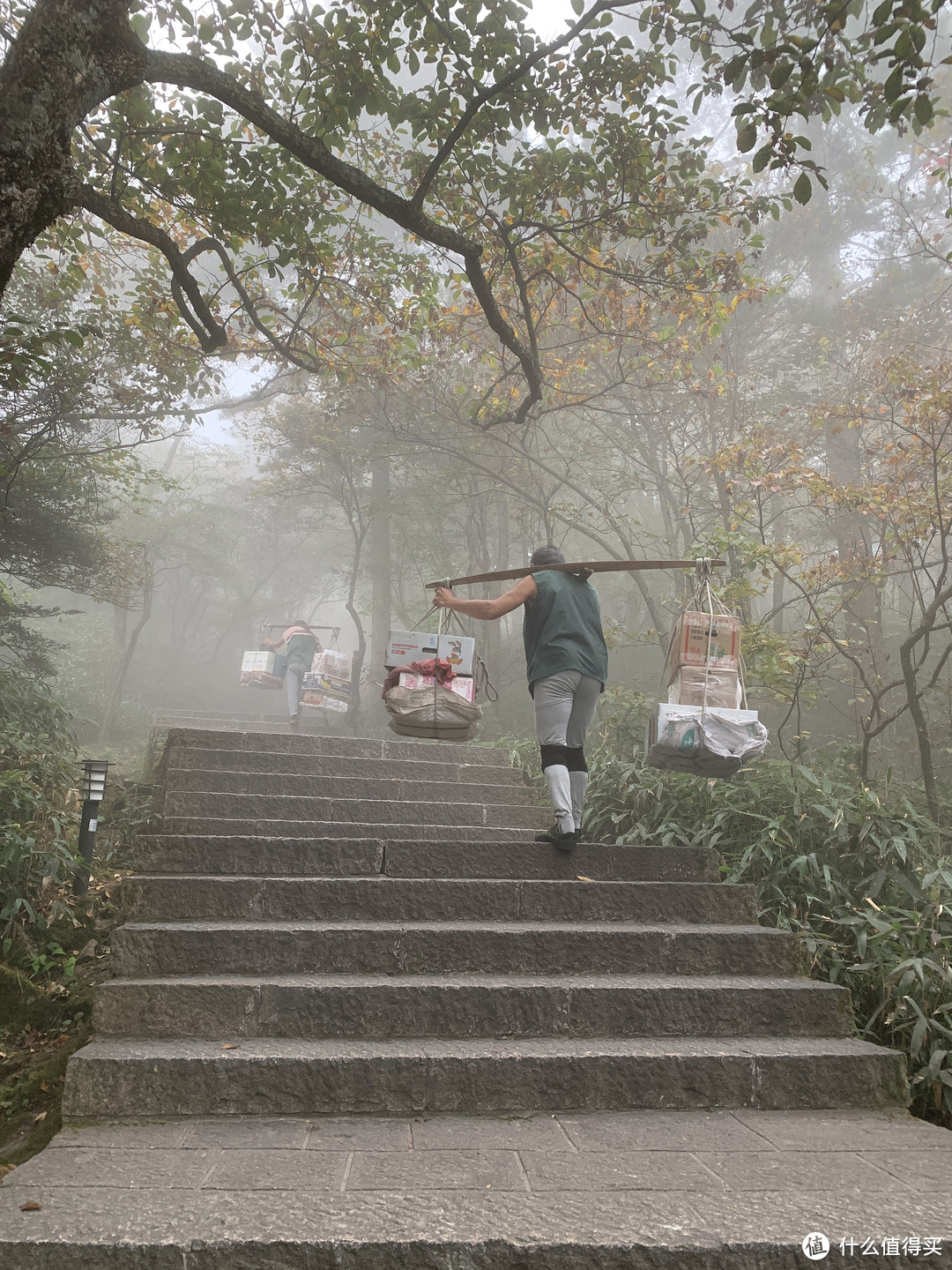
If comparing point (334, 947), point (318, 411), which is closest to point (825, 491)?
point (334, 947)

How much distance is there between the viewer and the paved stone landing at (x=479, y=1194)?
204 cm

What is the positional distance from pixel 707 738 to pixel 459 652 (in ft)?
8.00

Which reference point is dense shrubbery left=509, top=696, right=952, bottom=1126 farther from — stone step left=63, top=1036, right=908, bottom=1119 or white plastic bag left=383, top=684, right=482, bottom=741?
white plastic bag left=383, top=684, right=482, bottom=741

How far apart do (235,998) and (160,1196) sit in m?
0.93

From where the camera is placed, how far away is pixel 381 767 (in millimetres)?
6172

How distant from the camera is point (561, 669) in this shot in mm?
4395

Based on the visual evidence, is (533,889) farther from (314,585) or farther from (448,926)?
(314,585)

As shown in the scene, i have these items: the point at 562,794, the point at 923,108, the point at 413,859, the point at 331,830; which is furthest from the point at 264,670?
the point at 923,108

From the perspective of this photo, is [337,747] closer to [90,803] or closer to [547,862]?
[90,803]

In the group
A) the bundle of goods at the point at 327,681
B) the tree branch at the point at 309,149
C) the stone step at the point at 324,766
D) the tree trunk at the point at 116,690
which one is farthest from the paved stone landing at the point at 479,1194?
the tree trunk at the point at 116,690

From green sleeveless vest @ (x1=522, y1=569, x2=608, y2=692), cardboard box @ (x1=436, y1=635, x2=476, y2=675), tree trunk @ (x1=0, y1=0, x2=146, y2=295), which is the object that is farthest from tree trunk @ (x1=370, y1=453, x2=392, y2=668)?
tree trunk @ (x1=0, y1=0, x2=146, y2=295)

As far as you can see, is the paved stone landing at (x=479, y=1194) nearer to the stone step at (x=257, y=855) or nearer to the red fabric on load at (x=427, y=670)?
the stone step at (x=257, y=855)

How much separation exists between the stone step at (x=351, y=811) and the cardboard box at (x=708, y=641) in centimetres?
178

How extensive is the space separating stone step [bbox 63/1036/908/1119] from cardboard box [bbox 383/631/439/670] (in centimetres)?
290
